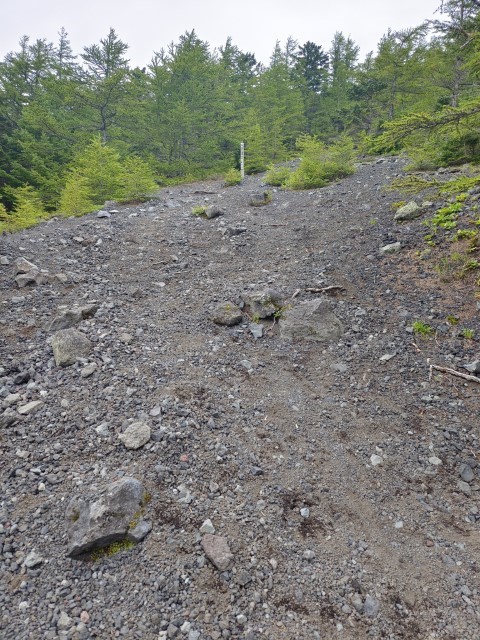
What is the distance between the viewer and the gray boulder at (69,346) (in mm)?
5402

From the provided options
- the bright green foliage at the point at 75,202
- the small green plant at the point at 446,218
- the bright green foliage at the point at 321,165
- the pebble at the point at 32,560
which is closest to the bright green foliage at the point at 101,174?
the bright green foliage at the point at 75,202

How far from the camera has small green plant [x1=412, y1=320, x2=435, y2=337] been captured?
19.1 feet

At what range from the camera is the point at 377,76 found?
26.3 m

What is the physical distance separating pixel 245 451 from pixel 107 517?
1683 mm

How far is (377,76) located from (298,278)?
2733 cm

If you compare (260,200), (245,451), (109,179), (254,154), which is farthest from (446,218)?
(254,154)

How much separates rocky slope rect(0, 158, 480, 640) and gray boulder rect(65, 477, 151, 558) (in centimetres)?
5

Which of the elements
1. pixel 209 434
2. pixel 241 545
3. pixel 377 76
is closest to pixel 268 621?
pixel 241 545

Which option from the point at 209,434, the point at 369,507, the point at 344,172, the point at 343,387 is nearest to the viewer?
the point at 369,507

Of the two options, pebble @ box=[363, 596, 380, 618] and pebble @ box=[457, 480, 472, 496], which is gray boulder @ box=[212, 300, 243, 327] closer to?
pebble @ box=[457, 480, 472, 496]

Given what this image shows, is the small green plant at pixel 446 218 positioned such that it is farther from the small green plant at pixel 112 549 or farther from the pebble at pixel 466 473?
the small green plant at pixel 112 549

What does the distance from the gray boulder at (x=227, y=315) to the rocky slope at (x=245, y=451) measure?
0.15 m

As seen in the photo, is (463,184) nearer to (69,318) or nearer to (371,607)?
(371,607)

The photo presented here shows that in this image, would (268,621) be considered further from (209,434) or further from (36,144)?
(36,144)
